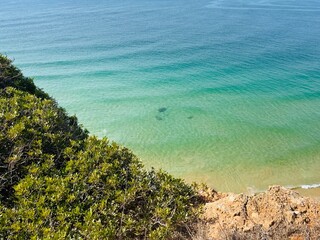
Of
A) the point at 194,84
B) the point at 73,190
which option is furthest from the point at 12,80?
the point at 194,84

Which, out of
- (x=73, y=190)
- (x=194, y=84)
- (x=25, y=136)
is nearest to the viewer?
(x=73, y=190)

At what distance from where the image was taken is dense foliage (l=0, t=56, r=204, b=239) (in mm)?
7102

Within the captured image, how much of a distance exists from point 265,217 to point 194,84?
20.8m

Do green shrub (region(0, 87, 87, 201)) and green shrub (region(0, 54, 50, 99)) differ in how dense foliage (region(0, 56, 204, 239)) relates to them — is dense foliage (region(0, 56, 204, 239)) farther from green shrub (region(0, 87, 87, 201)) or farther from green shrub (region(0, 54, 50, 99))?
green shrub (region(0, 54, 50, 99))

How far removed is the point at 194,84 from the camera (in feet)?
93.1

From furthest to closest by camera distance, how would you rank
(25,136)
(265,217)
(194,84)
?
(194,84) → (25,136) → (265,217)

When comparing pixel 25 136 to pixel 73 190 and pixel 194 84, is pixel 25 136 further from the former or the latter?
pixel 194 84

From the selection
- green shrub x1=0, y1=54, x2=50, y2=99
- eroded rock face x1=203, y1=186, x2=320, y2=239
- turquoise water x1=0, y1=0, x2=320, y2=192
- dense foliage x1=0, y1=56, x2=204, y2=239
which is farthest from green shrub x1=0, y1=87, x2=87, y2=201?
turquoise water x1=0, y1=0, x2=320, y2=192

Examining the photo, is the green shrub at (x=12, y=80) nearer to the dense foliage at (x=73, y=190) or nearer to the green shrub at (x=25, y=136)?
the green shrub at (x=25, y=136)

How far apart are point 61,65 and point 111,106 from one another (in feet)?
35.4

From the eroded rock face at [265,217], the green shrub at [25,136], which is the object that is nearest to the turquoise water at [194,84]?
the eroded rock face at [265,217]

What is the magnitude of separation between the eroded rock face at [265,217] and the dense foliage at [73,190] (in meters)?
0.78

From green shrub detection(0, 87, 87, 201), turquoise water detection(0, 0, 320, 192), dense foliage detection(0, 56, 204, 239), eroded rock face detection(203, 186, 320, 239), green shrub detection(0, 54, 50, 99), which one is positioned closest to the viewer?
dense foliage detection(0, 56, 204, 239)

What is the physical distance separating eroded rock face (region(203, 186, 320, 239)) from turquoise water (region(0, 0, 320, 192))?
668 centimetres
